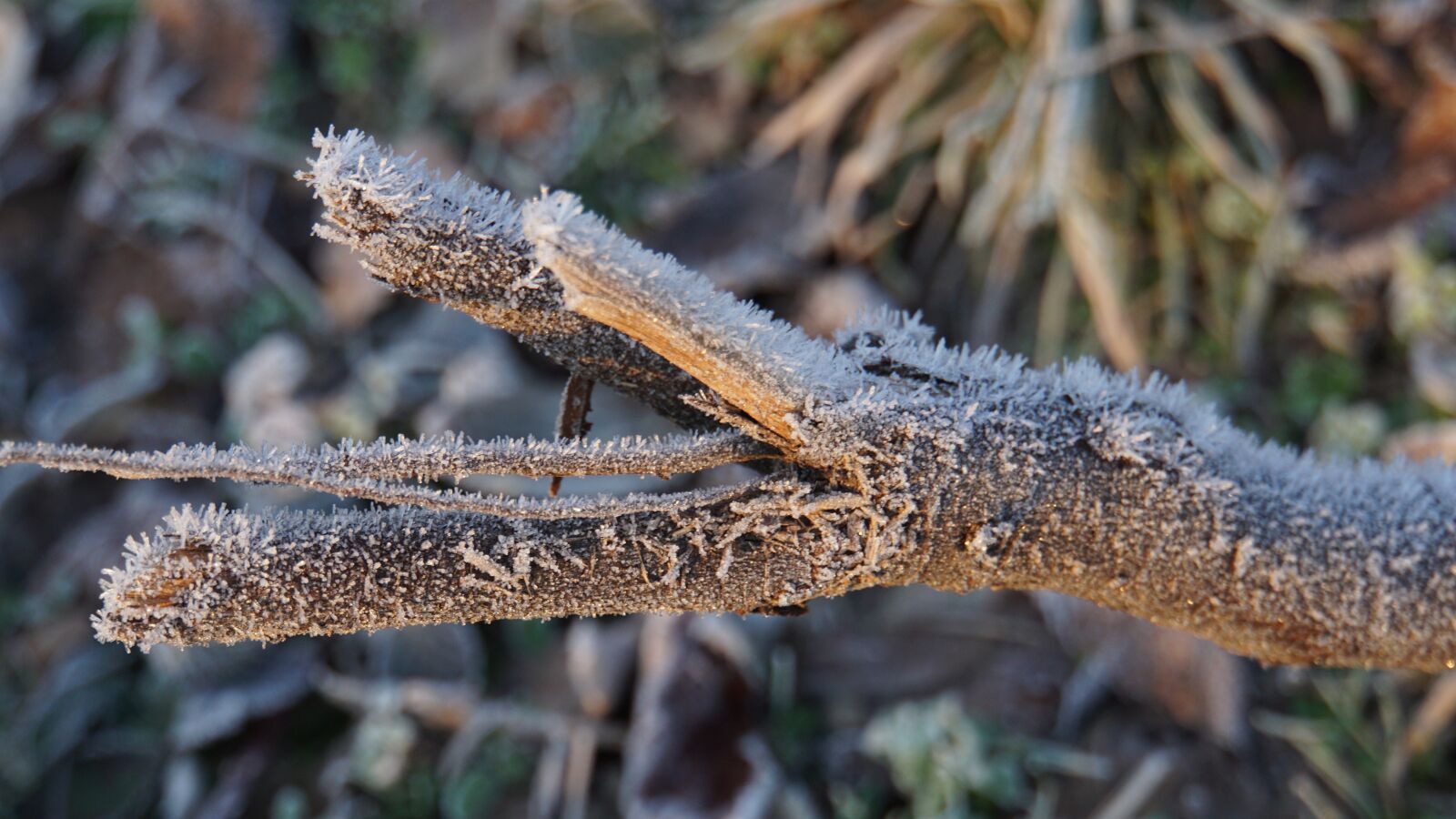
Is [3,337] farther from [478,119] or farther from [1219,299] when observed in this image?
[1219,299]

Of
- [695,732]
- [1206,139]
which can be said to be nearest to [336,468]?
[695,732]

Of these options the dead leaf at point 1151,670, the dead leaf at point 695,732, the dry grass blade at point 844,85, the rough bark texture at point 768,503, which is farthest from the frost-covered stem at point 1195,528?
the dry grass blade at point 844,85

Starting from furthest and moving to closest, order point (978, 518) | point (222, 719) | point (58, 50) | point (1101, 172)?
1. point (58, 50)
2. point (1101, 172)
3. point (222, 719)
4. point (978, 518)

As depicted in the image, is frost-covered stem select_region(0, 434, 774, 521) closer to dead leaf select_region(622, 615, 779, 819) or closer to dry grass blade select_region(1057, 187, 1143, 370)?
dead leaf select_region(622, 615, 779, 819)

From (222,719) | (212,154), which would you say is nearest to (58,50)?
(212,154)

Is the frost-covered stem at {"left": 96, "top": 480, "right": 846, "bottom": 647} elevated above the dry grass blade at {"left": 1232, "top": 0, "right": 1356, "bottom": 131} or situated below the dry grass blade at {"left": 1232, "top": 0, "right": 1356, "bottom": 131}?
below

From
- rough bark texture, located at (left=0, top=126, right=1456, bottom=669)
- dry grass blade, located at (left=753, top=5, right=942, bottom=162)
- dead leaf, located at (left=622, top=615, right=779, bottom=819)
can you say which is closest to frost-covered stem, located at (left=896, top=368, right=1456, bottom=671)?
rough bark texture, located at (left=0, top=126, right=1456, bottom=669)

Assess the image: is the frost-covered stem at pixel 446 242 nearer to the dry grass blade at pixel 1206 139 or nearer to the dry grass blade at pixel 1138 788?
the dry grass blade at pixel 1138 788
